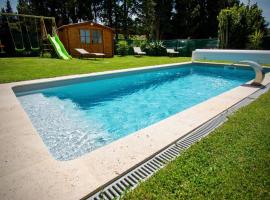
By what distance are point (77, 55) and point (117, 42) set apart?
17.6 feet

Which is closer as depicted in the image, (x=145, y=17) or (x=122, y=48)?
(x=122, y=48)

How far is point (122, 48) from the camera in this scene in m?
19.0

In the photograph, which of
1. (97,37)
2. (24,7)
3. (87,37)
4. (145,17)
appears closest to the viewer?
(87,37)

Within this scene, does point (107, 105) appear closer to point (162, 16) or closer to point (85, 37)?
point (85, 37)

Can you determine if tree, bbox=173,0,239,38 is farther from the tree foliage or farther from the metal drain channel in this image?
the metal drain channel

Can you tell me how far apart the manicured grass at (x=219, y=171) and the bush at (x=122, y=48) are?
56.0 ft

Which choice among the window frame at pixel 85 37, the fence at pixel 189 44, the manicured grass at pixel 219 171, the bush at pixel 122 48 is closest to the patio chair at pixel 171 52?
the fence at pixel 189 44

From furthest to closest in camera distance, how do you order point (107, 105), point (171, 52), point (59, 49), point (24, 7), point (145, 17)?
point (24, 7) → point (145, 17) → point (171, 52) → point (59, 49) → point (107, 105)

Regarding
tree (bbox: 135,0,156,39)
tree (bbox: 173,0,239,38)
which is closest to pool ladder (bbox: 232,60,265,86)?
tree (bbox: 135,0,156,39)

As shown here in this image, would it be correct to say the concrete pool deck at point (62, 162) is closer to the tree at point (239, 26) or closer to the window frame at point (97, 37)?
the window frame at point (97, 37)

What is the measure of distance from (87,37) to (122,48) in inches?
150

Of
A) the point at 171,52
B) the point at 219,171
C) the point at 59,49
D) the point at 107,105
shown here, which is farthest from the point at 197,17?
the point at 219,171

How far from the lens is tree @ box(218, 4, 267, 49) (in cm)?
1781

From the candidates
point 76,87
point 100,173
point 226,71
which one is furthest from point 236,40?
point 100,173
